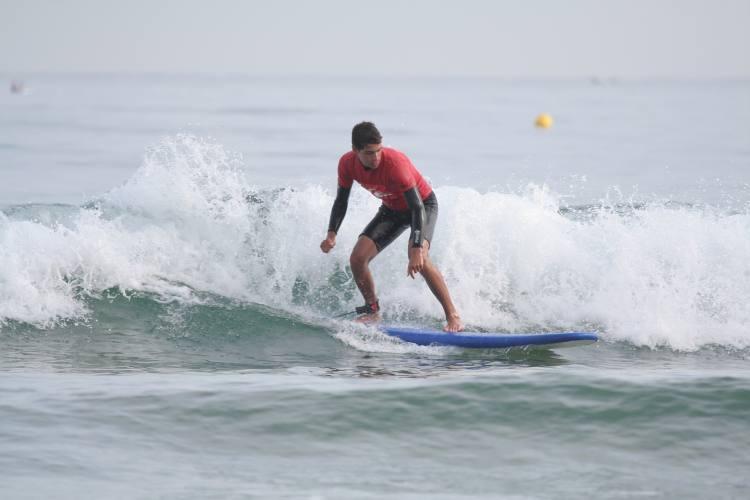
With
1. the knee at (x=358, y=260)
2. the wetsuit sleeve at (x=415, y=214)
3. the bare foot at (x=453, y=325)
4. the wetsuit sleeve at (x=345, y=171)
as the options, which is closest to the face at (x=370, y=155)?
the wetsuit sleeve at (x=345, y=171)

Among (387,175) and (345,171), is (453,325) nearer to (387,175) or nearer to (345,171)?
(387,175)

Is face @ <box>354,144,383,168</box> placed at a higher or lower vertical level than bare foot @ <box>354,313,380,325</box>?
higher

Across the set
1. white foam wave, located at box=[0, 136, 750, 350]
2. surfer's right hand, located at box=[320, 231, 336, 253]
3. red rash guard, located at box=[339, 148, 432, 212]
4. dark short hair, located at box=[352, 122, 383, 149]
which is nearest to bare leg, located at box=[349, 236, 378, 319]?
surfer's right hand, located at box=[320, 231, 336, 253]

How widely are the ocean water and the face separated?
1.50 meters

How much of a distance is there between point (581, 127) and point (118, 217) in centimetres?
3175

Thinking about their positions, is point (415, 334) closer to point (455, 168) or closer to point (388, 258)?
point (388, 258)

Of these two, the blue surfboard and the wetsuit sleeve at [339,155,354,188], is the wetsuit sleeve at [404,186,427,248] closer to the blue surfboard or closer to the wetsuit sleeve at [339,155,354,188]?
the wetsuit sleeve at [339,155,354,188]

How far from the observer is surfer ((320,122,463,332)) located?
8.05 m

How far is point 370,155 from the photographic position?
7973mm

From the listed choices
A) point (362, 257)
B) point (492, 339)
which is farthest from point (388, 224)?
point (492, 339)

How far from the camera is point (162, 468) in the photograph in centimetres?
583

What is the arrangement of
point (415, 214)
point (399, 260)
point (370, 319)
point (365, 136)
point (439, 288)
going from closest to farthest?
1. point (365, 136)
2. point (415, 214)
3. point (439, 288)
4. point (370, 319)
5. point (399, 260)

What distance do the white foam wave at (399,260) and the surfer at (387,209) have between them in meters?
1.22

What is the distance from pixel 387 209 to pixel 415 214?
558mm
